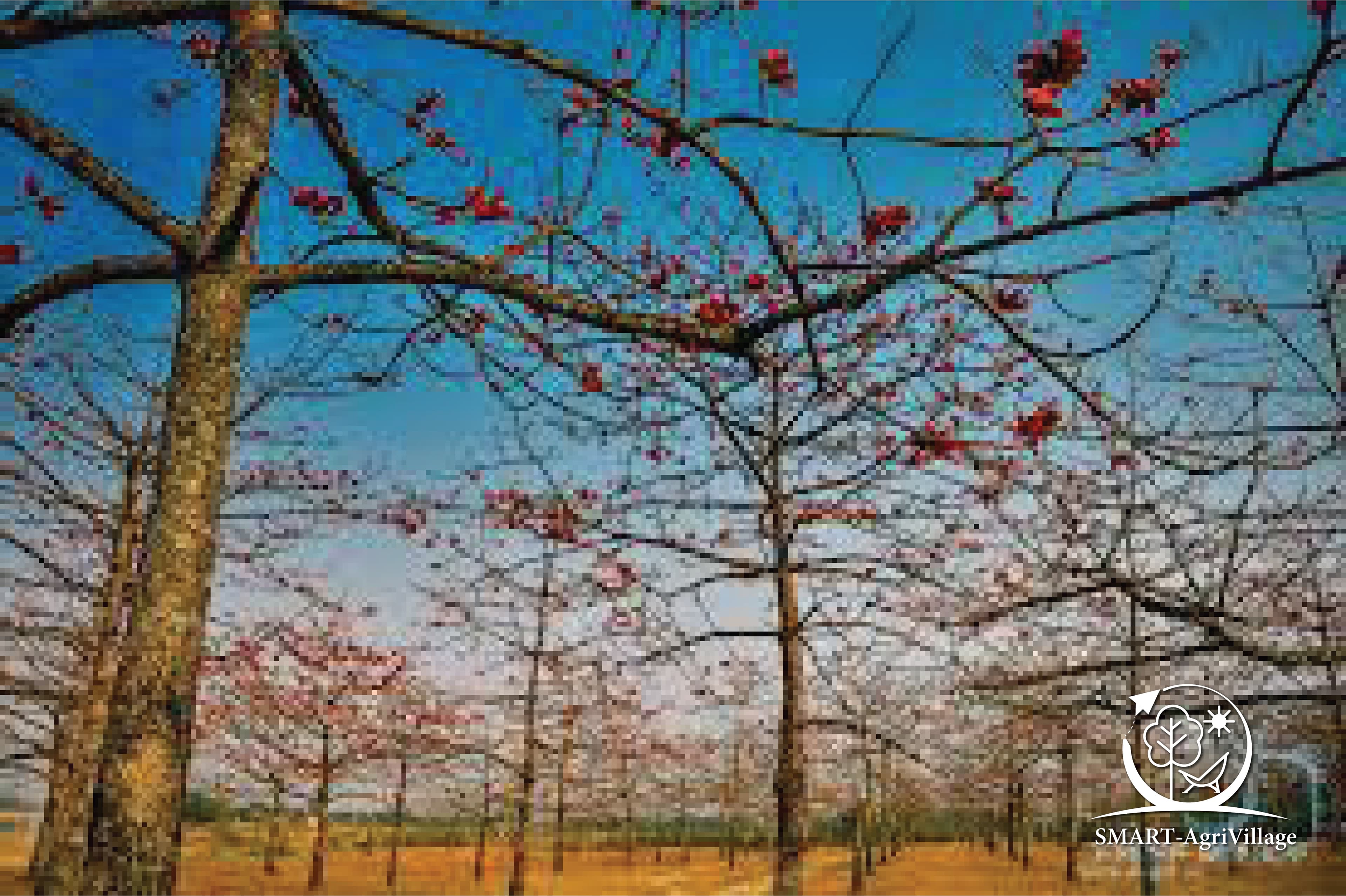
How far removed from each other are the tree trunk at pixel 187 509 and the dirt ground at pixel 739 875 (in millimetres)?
25303

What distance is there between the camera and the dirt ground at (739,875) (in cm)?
2894

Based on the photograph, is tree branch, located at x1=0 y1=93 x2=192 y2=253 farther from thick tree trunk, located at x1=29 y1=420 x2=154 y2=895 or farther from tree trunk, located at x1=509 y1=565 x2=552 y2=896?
tree trunk, located at x1=509 y1=565 x2=552 y2=896

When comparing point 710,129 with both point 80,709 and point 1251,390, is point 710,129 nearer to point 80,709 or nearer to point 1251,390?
point 1251,390

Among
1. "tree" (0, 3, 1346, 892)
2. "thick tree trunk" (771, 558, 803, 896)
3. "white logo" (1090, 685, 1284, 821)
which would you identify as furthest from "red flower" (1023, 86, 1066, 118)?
"thick tree trunk" (771, 558, 803, 896)

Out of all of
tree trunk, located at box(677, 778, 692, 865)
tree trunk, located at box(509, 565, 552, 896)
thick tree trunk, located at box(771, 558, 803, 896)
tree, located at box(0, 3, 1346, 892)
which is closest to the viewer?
tree, located at box(0, 3, 1346, 892)

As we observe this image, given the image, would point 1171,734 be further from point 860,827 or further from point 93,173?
point 860,827

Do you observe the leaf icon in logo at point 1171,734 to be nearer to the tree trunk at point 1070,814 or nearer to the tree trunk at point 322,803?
the tree trunk at point 1070,814

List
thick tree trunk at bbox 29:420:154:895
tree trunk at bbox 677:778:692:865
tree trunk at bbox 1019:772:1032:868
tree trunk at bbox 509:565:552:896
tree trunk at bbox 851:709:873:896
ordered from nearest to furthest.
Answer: thick tree trunk at bbox 29:420:154:895
tree trunk at bbox 509:565:552:896
tree trunk at bbox 851:709:873:896
tree trunk at bbox 1019:772:1032:868
tree trunk at bbox 677:778:692:865

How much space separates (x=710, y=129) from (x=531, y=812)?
1845 cm

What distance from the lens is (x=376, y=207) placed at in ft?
14.4

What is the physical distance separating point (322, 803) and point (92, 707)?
2372cm

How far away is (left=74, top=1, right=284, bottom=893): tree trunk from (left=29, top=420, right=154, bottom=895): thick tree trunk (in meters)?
5.77

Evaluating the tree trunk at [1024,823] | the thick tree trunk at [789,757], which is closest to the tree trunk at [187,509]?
the thick tree trunk at [789,757]

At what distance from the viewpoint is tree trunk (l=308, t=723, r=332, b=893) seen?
3095 cm
